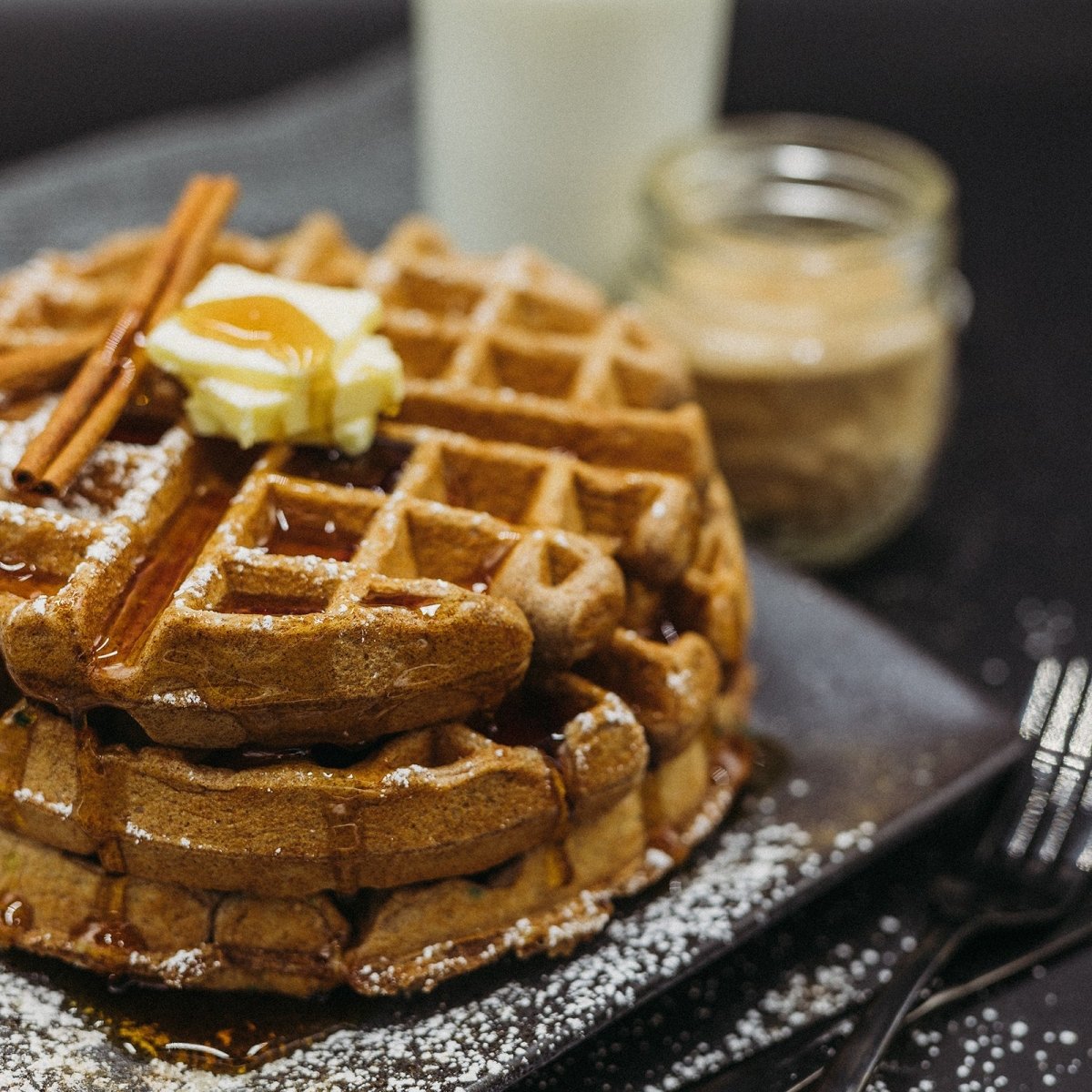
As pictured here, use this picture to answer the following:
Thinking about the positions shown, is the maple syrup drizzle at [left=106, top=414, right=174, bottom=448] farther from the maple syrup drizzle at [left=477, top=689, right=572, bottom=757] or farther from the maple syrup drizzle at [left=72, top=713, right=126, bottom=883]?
the maple syrup drizzle at [left=477, top=689, right=572, bottom=757]

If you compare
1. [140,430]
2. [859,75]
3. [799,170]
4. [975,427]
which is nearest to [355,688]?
[140,430]

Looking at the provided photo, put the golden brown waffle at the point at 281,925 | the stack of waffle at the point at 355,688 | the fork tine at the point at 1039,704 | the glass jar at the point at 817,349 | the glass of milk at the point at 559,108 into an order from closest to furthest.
A: the stack of waffle at the point at 355,688
the golden brown waffle at the point at 281,925
the fork tine at the point at 1039,704
the glass jar at the point at 817,349
the glass of milk at the point at 559,108

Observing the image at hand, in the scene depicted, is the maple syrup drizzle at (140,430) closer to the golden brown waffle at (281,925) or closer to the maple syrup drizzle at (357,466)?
the maple syrup drizzle at (357,466)

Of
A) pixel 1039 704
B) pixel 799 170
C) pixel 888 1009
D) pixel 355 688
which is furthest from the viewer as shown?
pixel 799 170

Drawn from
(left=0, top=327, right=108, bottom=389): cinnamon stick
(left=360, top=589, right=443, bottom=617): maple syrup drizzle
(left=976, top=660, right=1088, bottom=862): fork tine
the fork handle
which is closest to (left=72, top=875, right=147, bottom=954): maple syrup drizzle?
(left=360, top=589, right=443, bottom=617): maple syrup drizzle

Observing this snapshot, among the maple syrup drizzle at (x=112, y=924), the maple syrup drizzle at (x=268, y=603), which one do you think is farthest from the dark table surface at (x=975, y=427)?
the maple syrup drizzle at (x=268, y=603)

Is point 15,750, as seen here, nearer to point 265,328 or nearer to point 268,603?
point 268,603
